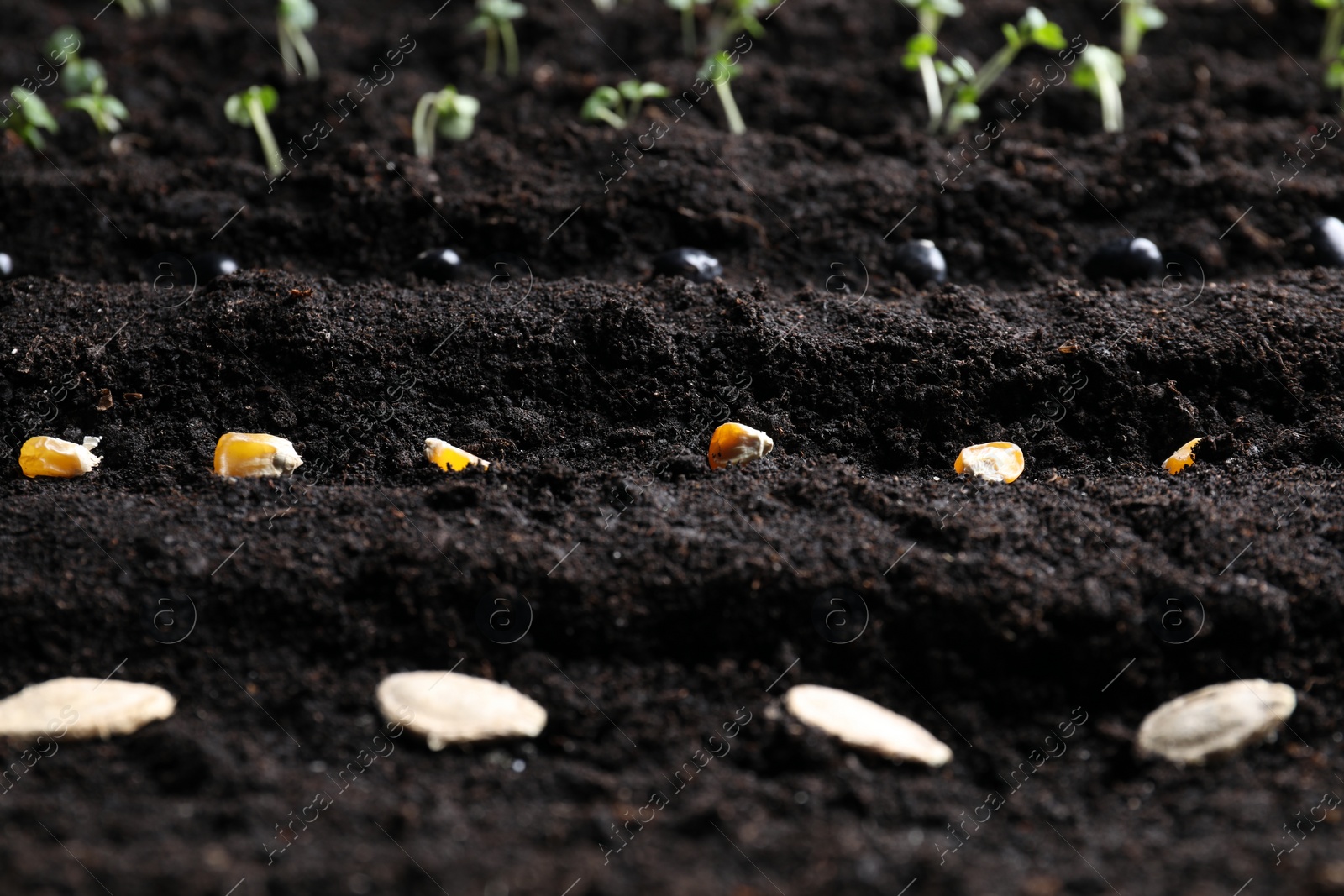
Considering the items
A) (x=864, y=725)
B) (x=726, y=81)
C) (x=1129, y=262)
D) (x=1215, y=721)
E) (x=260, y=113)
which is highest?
(x=260, y=113)

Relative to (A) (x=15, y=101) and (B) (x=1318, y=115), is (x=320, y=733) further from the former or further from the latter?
(B) (x=1318, y=115)

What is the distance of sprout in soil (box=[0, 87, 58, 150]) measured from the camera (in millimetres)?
3051

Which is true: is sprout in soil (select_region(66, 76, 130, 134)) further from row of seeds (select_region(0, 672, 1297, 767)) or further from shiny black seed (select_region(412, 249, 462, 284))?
row of seeds (select_region(0, 672, 1297, 767))

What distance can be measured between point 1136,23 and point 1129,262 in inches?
52.3

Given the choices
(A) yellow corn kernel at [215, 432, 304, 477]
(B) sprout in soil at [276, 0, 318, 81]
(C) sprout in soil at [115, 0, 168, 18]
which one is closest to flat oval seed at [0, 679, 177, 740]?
(A) yellow corn kernel at [215, 432, 304, 477]

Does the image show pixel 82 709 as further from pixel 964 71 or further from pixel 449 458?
pixel 964 71

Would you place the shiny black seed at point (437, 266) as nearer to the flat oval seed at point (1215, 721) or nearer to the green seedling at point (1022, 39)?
the green seedling at point (1022, 39)

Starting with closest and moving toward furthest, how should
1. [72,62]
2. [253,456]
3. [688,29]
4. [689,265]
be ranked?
[253,456], [689,265], [72,62], [688,29]

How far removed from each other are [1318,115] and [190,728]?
11.6 feet

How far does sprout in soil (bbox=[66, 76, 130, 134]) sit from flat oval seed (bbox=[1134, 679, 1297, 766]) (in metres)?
3.07

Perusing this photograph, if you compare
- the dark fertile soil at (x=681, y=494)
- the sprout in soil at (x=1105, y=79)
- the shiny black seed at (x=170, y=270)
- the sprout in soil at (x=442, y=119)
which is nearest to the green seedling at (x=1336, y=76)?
the dark fertile soil at (x=681, y=494)

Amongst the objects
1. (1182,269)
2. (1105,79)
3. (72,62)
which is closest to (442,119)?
(72,62)

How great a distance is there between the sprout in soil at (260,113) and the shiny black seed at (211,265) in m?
0.38

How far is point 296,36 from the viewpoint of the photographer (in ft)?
11.8
